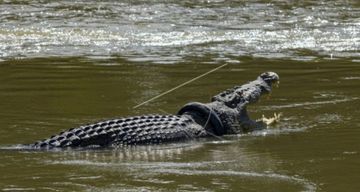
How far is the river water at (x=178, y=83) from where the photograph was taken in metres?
6.63

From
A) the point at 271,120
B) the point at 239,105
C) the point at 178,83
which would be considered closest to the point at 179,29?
the point at 178,83

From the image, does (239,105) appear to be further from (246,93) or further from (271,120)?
(271,120)

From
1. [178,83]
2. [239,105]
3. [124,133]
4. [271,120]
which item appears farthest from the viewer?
[178,83]

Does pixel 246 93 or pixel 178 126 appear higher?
pixel 246 93

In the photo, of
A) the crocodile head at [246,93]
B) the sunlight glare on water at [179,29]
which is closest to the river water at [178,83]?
the sunlight glare on water at [179,29]

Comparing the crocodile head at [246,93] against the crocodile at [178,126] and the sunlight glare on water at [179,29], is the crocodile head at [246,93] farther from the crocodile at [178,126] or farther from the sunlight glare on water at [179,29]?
the sunlight glare on water at [179,29]

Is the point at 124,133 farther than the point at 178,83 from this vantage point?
No

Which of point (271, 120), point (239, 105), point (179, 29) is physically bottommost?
point (271, 120)

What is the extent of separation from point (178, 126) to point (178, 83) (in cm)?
344

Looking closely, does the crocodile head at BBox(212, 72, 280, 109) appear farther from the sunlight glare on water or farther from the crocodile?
the sunlight glare on water

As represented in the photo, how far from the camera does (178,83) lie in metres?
11.3

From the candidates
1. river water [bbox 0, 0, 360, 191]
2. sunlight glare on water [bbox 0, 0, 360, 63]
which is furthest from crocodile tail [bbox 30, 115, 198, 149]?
sunlight glare on water [bbox 0, 0, 360, 63]

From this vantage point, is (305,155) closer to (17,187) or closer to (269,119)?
(269,119)

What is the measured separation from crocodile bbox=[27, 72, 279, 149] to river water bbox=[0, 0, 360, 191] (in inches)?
4.7
